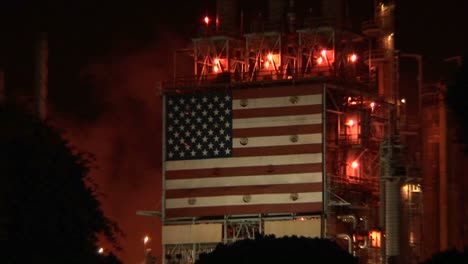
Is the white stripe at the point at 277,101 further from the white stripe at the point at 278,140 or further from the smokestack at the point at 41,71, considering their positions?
the smokestack at the point at 41,71

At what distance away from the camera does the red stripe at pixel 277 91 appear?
Answer: 10488cm

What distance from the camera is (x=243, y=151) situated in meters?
107

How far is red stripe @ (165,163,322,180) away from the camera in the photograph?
104625 mm

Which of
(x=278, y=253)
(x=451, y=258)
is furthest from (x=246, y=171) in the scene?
(x=451, y=258)

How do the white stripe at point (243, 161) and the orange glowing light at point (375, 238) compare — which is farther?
the orange glowing light at point (375, 238)

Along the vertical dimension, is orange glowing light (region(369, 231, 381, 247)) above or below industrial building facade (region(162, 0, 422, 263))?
below

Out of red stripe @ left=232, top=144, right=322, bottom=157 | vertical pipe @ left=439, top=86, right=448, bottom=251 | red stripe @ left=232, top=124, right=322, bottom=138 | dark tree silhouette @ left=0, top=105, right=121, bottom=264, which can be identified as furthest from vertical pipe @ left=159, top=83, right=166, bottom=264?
dark tree silhouette @ left=0, top=105, right=121, bottom=264

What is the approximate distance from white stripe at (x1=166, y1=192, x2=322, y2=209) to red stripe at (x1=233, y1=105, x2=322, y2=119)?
219 inches

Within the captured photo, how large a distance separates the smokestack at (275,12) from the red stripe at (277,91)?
5.56 m

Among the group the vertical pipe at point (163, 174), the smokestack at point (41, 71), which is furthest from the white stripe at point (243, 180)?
the smokestack at point (41, 71)

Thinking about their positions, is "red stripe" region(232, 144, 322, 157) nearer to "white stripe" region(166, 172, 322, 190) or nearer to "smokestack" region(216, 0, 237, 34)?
"white stripe" region(166, 172, 322, 190)

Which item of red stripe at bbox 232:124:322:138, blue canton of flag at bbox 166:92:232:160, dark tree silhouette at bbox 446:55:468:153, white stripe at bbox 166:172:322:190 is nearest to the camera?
dark tree silhouette at bbox 446:55:468:153

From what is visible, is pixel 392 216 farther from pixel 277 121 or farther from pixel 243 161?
pixel 243 161

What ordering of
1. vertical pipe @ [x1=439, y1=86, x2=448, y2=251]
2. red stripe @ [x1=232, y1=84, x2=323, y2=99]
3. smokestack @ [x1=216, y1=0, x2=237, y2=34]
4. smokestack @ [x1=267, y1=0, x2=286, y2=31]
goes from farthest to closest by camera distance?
smokestack @ [x1=216, y1=0, x2=237, y2=34] < smokestack @ [x1=267, y1=0, x2=286, y2=31] < vertical pipe @ [x1=439, y1=86, x2=448, y2=251] < red stripe @ [x1=232, y1=84, x2=323, y2=99]
